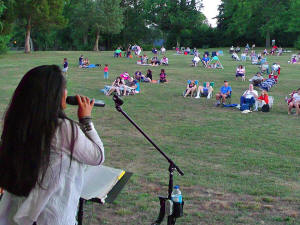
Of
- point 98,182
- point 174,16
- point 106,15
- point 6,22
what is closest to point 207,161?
point 98,182

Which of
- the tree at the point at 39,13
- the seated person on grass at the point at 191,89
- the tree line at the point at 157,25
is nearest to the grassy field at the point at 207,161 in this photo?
the seated person on grass at the point at 191,89

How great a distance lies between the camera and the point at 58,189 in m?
2.21

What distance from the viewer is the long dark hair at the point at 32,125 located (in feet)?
6.73

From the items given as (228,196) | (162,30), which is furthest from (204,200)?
(162,30)

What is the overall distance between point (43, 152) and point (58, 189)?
0.83ft

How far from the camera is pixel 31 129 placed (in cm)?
206

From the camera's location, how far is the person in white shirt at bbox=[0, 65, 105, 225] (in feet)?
6.77

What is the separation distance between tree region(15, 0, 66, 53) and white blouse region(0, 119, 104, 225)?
44.7 meters

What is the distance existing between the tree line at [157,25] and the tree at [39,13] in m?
0.12

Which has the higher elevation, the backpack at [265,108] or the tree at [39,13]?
the tree at [39,13]

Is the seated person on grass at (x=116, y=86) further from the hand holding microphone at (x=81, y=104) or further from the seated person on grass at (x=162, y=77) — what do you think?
the hand holding microphone at (x=81, y=104)

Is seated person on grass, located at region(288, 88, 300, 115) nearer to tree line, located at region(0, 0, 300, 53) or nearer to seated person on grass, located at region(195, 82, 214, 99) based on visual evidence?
seated person on grass, located at region(195, 82, 214, 99)

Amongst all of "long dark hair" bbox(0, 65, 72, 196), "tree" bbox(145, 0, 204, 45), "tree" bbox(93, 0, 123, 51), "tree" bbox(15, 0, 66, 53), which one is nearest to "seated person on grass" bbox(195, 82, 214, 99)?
"long dark hair" bbox(0, 65, 72, 196)

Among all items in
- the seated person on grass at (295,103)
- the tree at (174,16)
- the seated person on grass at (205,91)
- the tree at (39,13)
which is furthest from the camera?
the tree at (174,16)
